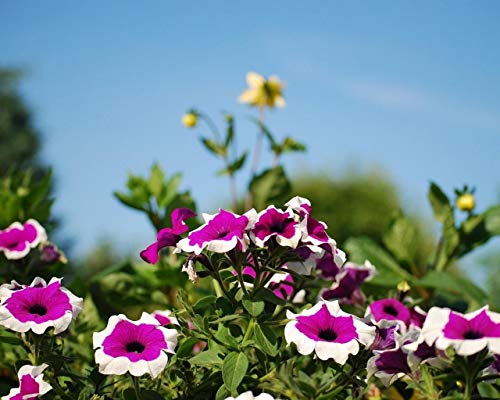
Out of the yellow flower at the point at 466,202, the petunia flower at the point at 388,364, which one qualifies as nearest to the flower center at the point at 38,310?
the petunia flower at the point at 388,364

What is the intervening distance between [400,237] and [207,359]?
43.5 inches

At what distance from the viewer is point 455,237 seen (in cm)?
198

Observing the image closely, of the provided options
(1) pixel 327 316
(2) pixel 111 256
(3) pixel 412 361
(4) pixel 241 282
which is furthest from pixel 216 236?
(2) pixel 111 256

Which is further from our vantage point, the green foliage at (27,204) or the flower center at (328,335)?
the green foliage at (27,204)

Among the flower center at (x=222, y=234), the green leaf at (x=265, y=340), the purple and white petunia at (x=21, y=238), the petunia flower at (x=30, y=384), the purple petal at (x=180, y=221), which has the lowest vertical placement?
the purple and white petunia at (x=21, y=238)

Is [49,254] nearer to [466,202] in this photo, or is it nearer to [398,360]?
[398,360]

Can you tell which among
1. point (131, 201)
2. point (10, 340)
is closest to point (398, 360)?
point (10, 340)

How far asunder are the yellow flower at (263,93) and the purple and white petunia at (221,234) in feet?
6.16

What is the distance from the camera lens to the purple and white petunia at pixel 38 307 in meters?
1.08

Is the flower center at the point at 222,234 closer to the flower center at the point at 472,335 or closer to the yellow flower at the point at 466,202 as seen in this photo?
the flower center at the point at 472,335

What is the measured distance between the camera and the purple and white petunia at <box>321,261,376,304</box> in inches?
61.1

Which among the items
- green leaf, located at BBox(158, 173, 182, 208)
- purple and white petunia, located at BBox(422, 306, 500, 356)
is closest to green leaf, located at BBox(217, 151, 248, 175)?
green leaf, located at BBox(158, 173, 182, 208)

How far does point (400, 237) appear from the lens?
2.02 m

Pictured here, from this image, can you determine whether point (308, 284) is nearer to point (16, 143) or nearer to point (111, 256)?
point (111, 256)
